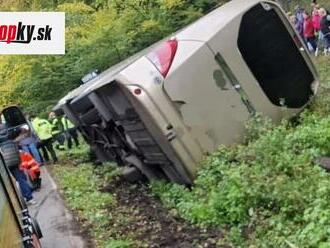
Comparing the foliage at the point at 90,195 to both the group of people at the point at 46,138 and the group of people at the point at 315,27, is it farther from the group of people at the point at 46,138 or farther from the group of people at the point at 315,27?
the group of people at the point at 315,27

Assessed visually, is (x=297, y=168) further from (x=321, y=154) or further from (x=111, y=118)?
(x=111, y=118)

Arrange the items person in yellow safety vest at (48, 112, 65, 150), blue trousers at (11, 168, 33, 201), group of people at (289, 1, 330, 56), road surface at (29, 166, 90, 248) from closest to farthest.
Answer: road surface at (29, 166, 90, 248) → blue trousers at (11, 168, 33, 201) → person in yellow safety vest at (48, 112, 65, 150) → group of people at (289, 1, 330, 56)

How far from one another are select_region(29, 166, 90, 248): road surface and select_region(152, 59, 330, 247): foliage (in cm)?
113

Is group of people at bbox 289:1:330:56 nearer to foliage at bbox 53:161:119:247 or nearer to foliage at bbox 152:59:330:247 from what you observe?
foliage at bbox 53:161:119:247

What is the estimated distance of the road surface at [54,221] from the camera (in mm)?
7695

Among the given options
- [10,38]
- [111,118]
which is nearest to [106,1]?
[10,38]

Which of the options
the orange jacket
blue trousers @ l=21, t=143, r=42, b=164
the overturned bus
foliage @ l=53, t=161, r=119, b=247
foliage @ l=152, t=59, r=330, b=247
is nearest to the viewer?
foliage @ l=152, t=59, r=330, b=247

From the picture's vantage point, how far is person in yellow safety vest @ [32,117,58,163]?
51.1 feet

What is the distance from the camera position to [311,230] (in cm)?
471

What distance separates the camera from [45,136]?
15859 millimetres

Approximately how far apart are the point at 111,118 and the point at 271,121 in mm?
2069

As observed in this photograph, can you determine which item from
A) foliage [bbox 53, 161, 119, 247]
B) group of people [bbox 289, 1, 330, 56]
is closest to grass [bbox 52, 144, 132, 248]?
foliage [bbox 53, 161, 119, 247]

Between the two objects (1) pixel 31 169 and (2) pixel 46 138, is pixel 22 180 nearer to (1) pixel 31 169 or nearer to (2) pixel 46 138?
(1) pixel 31 169

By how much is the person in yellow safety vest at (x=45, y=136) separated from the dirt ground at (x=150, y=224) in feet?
20.9
